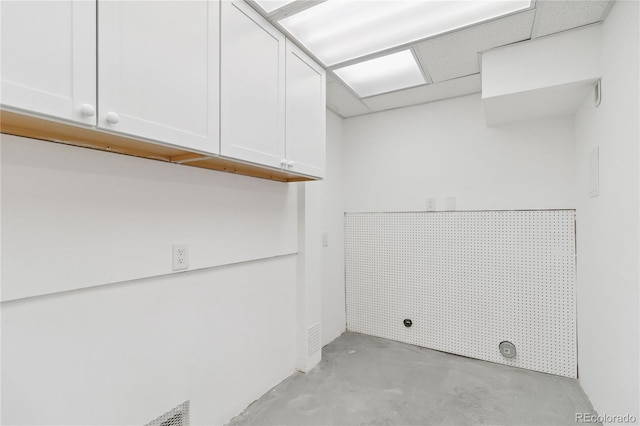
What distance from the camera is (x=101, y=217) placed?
125 centimetres

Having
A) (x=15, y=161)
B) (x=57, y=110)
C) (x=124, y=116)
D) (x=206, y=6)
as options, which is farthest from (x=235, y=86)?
(x=15, y=161)

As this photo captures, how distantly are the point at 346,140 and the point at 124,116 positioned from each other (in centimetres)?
256

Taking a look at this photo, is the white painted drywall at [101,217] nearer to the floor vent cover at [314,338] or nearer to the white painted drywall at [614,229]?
the floor vent cover at [314,338]

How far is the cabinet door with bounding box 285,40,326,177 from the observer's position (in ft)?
6.23

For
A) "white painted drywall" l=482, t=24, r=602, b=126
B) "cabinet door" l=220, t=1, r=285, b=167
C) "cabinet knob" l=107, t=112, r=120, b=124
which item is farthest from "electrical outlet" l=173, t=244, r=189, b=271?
"white painted drywall" l=482, t=24, r=602, b=126

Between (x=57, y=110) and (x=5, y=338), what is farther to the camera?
(x=5, y=338)

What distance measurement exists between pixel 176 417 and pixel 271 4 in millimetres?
2191

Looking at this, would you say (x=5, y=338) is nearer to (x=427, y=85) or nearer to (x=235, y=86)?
(x=235, y=86)

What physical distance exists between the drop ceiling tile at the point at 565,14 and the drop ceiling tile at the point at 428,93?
0.58m

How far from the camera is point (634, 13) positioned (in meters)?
1.36

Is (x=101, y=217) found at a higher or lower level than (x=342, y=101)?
lower

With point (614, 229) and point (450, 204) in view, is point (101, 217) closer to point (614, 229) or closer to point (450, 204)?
point (614, 229)

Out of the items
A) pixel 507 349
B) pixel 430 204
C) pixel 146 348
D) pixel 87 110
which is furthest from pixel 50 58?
pixel 507 349

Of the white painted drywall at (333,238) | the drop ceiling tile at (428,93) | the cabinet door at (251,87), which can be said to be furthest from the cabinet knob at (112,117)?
the drop ceiling tile at (428,93)
